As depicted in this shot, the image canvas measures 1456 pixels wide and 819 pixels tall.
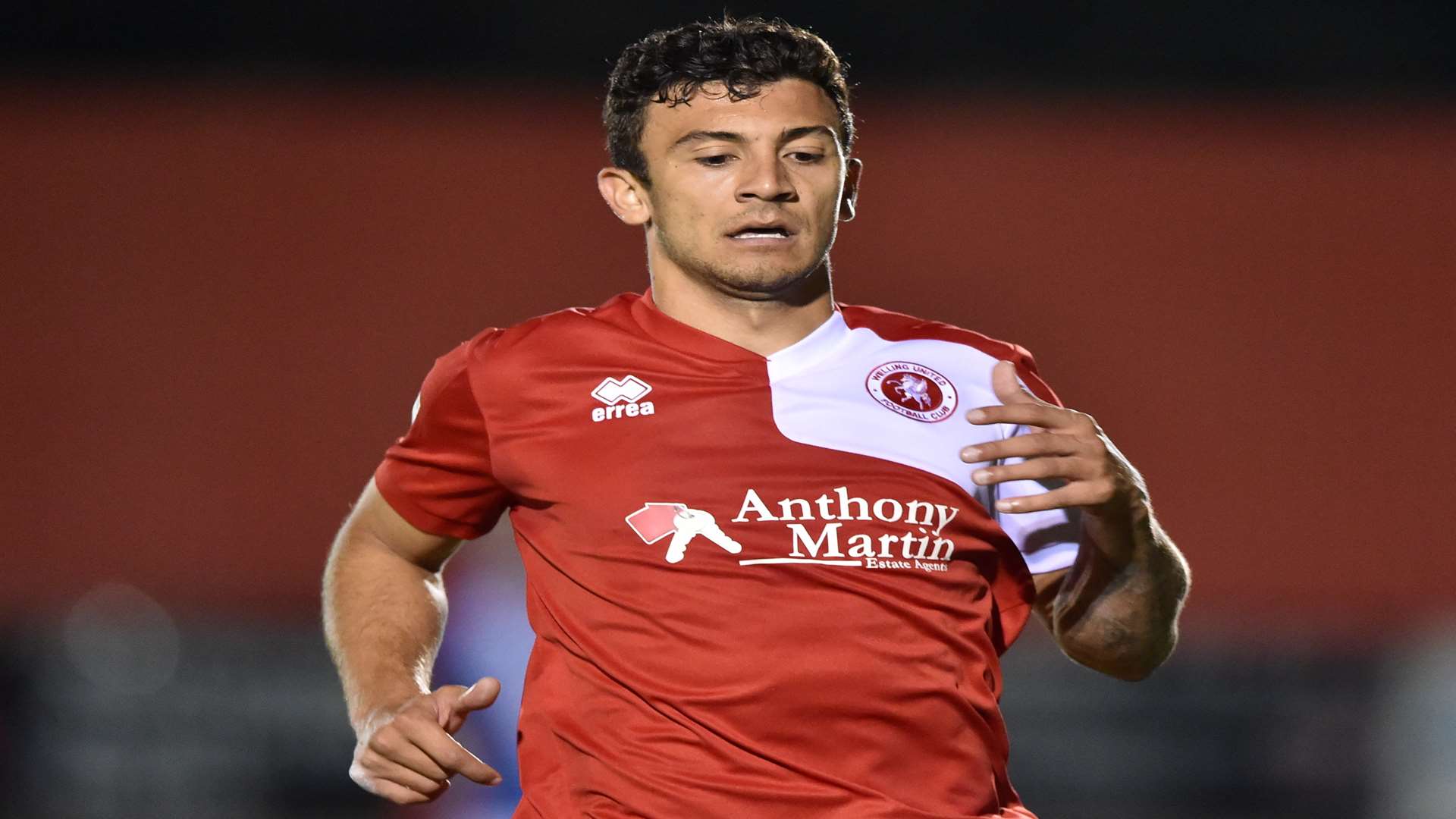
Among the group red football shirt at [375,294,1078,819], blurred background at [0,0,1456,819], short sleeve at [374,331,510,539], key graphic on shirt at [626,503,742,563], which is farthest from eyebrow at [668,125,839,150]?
blurred background at [0,0,1456,819]

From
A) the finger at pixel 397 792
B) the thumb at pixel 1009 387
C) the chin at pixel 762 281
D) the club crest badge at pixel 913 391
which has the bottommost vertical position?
the finger at pixel 397 792

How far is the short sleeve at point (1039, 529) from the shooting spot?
1858mm

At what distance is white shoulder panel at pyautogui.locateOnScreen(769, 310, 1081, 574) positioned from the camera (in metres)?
1.82

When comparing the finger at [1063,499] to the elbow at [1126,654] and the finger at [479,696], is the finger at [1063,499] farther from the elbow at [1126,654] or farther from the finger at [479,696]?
the finger at [479,696]

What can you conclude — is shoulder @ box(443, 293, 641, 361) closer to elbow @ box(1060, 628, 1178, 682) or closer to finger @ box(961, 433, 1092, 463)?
finger @ box(961, 433, 1092, 463)

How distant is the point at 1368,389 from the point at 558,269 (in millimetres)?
2739

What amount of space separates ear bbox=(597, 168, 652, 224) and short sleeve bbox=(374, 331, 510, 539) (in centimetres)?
24

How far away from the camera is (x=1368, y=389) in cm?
547

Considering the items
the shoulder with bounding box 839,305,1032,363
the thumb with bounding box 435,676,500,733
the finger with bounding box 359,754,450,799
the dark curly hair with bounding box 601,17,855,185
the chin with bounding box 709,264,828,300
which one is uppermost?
the dark curly hair with bounding box 601,17,855,185

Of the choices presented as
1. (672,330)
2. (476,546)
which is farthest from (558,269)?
(672,330)

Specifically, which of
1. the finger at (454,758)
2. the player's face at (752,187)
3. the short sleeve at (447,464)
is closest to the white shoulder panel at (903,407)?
the player's face at (752,187)

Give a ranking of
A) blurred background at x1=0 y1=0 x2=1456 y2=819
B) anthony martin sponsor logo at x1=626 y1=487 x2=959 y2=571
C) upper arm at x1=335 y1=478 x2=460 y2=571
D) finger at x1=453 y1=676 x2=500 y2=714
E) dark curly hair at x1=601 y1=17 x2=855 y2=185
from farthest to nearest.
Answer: blurred background at x1=0 y1=0 x2=1456 y2=819 → upper arm at x1=335 y1=478 x2=460 y2=571 → dark curly hair at x1=601 y1=17 x2=855 y2=185 → anthony martin sponsor logo at x1=626 y1=487 x2=959 y2=571 → finger at x1=453 y1=676 x2=500 y2=714

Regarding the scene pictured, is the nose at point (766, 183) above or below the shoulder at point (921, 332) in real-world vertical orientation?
above

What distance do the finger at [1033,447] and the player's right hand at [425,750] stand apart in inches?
21.4
